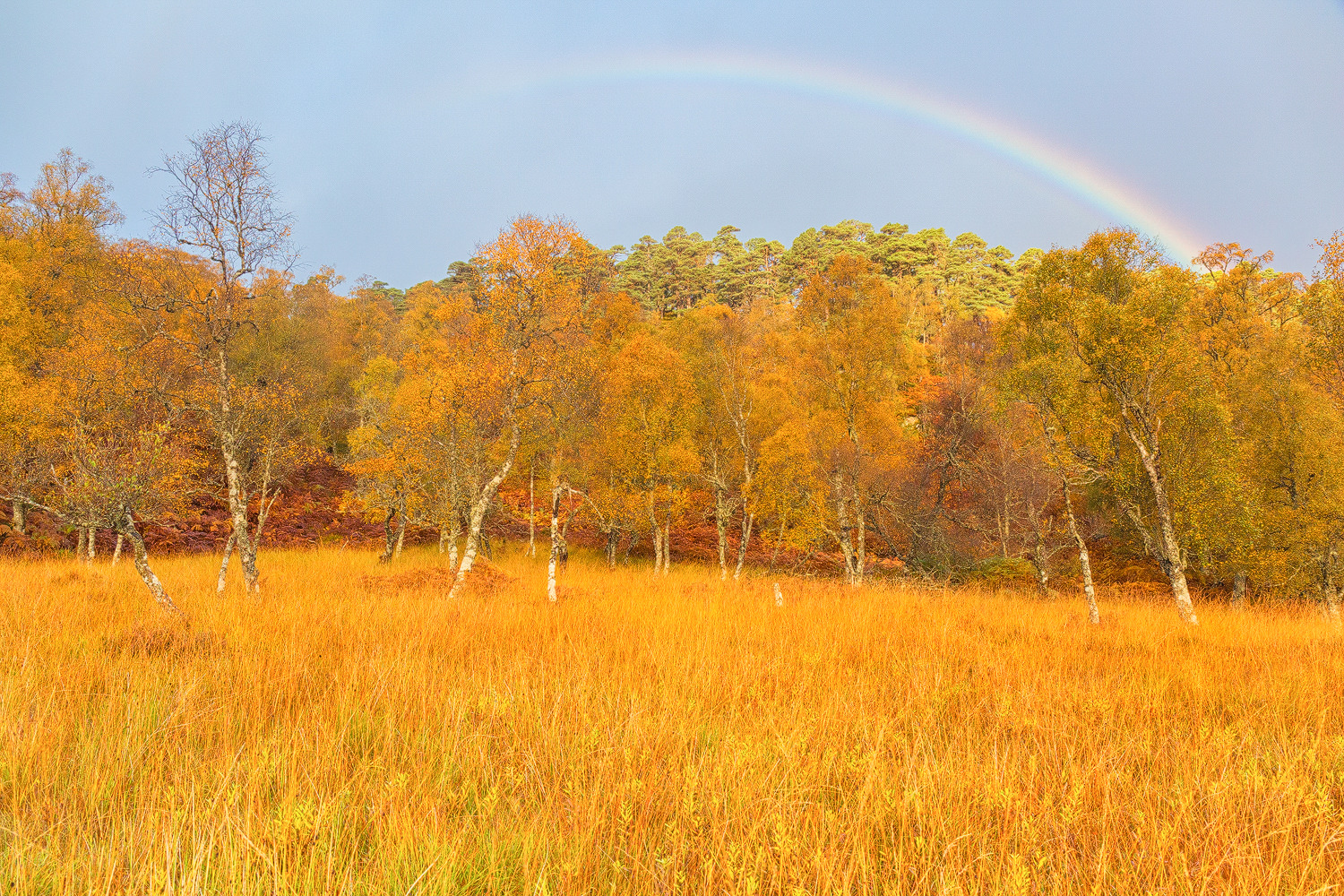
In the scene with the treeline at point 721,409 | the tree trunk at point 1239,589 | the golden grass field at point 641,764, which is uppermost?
the treeline at point 721,409

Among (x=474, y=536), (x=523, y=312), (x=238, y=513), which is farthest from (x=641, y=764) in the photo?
(x=523, y=312)

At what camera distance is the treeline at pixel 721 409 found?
13453 millimetres

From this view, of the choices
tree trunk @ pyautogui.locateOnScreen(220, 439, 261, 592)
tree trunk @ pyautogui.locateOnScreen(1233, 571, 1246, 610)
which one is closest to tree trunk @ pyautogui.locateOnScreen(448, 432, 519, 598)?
tree trunk @ pyautogui.locateOnScreen(220, 439, 261, 592)

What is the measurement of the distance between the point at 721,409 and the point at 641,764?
2355 centimetres

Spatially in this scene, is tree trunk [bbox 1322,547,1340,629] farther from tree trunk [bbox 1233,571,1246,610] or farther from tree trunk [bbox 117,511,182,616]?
tree trunk [bbox 117,511,182,616]

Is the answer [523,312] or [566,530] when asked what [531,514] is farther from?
[523,312]

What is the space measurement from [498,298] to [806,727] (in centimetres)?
1466

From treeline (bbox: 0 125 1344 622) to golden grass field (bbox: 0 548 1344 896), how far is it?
16.4ft

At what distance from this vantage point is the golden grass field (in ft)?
7.67

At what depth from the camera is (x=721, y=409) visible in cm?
2639

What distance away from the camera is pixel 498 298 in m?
15.5

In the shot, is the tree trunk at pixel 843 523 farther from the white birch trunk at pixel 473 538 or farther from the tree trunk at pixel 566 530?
the white birch trunk at pixel 473 538

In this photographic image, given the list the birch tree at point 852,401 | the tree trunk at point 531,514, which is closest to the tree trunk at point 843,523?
the birch tree at point 852,401

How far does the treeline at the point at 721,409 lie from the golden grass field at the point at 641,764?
197 inches
